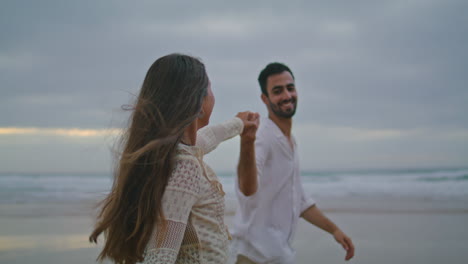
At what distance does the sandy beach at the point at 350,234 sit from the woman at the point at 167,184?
190 inches

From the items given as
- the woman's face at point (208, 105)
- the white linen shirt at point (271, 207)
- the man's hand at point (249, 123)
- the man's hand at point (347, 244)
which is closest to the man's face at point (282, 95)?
the white linen shirt at point (271, 207)

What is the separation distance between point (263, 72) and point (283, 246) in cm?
151

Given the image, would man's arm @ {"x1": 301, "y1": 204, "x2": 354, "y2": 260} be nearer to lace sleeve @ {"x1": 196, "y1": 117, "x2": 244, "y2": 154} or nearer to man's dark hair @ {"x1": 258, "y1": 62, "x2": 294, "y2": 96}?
man's dark hair @ {"x1": 258, "y1": 62, "x2": 294, "y2": 96}

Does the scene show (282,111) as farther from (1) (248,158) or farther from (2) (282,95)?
(1) (248,158)

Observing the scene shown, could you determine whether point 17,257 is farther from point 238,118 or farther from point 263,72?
point 238,118

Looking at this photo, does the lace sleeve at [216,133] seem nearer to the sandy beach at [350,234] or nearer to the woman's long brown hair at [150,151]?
the woman's long brown hair at [150,151]

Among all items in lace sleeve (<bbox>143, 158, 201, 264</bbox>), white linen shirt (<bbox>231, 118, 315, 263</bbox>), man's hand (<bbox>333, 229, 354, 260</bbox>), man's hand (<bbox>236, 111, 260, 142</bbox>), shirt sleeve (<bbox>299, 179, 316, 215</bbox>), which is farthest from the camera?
shirt sleeve (<bbox>299, 179, 316, 215</bbox>)

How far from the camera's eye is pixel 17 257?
19.8ft

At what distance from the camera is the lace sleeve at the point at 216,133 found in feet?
6.00

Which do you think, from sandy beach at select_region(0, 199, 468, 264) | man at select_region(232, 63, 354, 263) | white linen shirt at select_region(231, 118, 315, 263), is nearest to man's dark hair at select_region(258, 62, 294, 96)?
man at select_region(232, 63, 354, 263)

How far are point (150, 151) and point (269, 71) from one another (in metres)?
2.40

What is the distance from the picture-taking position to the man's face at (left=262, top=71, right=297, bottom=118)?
11.1 ft

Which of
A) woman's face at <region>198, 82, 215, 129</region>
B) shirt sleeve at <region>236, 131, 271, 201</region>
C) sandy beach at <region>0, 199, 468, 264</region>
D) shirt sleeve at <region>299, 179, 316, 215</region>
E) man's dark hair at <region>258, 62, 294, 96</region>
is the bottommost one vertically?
sandy beach at <region>0, 199, 468, 264</region>

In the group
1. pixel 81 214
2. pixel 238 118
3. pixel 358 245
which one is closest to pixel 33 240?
pixel 81 214
